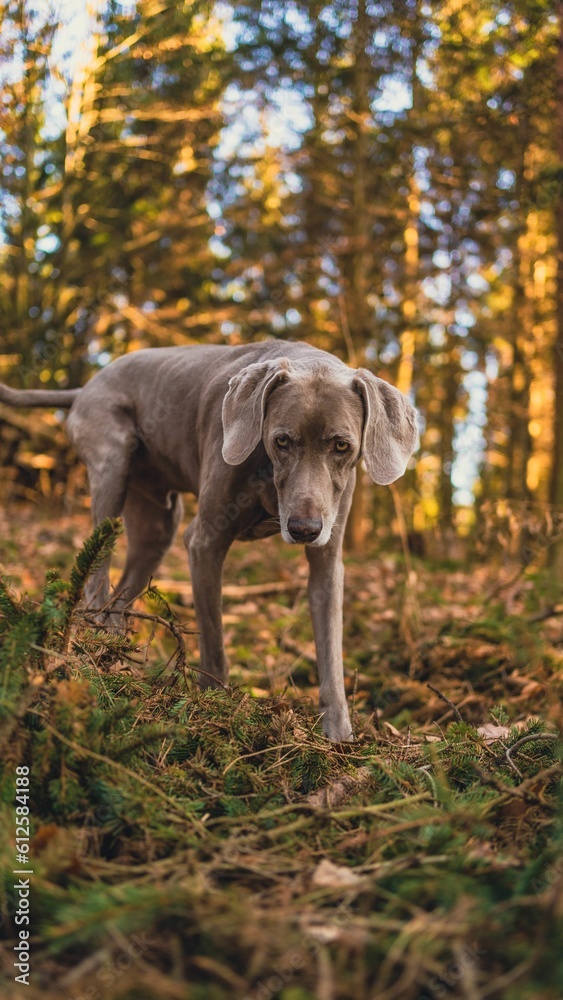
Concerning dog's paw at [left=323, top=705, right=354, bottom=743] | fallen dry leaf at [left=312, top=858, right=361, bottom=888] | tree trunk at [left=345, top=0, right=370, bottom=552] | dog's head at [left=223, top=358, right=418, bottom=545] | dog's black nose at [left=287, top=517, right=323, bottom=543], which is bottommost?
dog's paw at [left=323, top=705, right=354, bottom=743]

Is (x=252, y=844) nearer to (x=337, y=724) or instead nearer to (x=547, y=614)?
(x=337, y=724)

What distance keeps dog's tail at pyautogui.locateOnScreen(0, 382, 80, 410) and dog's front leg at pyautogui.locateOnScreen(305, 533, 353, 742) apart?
2.55 metres

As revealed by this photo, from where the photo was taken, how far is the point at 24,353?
16.1m

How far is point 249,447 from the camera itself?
3908 mm

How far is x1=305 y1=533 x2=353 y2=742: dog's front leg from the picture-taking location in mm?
3863

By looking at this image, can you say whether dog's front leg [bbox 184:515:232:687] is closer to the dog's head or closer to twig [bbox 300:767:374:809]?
the dog's head

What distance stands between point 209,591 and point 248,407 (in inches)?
41.3

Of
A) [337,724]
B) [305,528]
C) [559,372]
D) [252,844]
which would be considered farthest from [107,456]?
[559,372]

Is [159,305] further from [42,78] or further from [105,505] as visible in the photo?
[105,505]

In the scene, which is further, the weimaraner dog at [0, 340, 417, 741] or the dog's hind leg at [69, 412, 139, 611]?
the dog's hind leg at [69, 412, 139, 611]

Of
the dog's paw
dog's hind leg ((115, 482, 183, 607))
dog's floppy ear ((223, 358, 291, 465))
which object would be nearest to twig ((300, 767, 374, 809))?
the dog's paw

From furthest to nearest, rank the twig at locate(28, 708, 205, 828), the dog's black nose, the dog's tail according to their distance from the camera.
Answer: the dog's tail, the dog's black nose, the twig at locate(28, 708, 205, 828)

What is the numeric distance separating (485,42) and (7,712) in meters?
12.7

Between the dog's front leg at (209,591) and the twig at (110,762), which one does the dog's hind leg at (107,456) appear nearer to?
the dog's front leg at (209,591)
